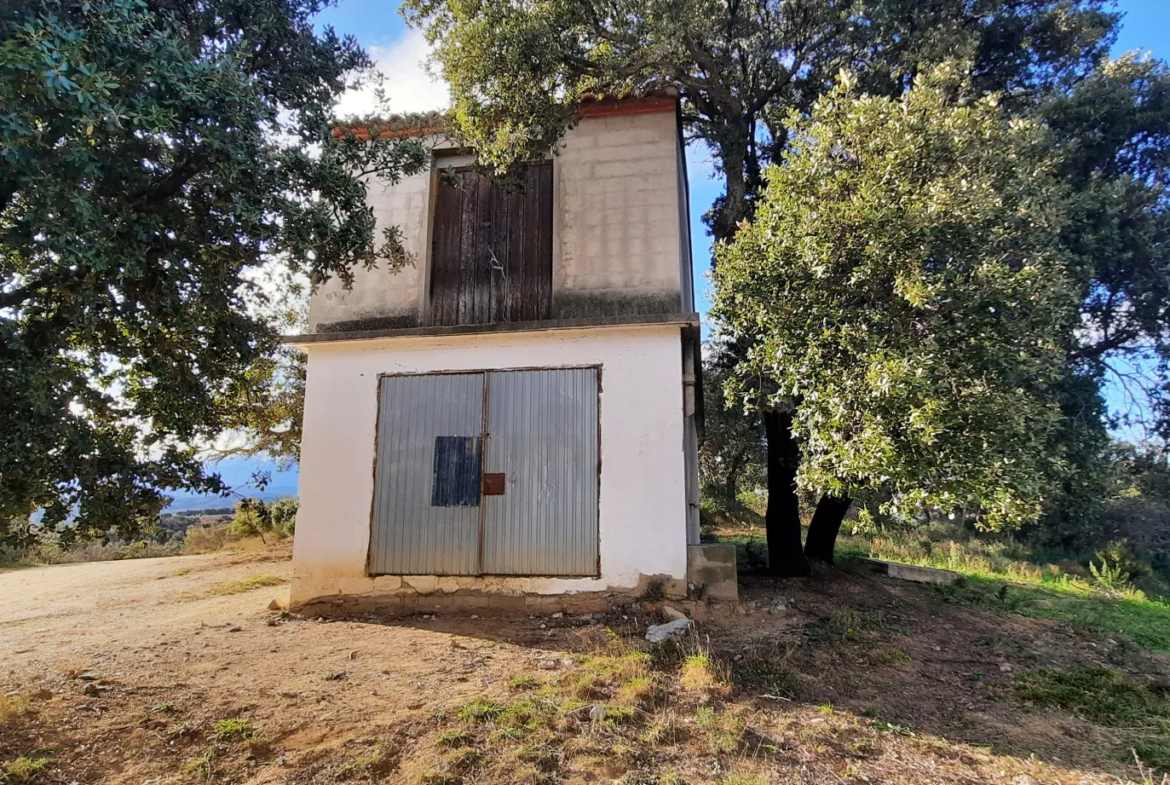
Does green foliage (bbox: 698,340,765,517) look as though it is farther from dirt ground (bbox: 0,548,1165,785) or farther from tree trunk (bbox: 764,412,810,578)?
dirt ground (bbox: 0,548,1165,785)

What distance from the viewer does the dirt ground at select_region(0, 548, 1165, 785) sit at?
3949 millimetres

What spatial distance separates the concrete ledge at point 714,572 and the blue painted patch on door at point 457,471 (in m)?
2.75

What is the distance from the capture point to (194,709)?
15.3ft

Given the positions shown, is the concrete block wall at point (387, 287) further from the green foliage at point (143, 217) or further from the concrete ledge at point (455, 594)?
the concrete ledge at point (455, 594)

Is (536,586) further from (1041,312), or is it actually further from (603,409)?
(1041,312)

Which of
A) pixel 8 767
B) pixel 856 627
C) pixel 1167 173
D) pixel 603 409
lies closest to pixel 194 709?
pixel 8 767

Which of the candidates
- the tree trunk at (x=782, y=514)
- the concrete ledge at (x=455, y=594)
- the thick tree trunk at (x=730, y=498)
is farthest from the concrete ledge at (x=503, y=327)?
the thick tree trunk at (x=730, y=498)

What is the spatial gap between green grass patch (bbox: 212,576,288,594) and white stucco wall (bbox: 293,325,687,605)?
262 centimetres

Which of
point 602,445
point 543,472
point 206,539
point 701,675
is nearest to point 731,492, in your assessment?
point 602,445

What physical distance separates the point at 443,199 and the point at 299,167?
405 centimetres

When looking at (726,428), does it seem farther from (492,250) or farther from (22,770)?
(22,770)

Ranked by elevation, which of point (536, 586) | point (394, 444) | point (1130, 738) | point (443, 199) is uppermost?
point (443, 199)

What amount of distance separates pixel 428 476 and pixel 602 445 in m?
2.27

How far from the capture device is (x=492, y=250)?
898 centimetres
